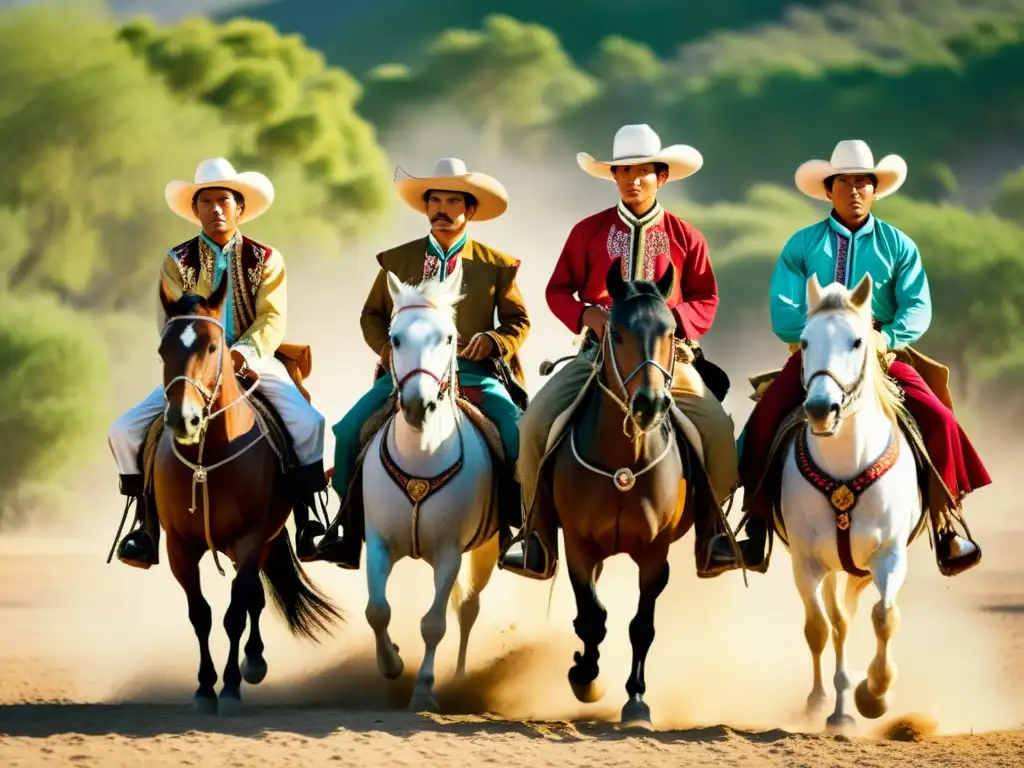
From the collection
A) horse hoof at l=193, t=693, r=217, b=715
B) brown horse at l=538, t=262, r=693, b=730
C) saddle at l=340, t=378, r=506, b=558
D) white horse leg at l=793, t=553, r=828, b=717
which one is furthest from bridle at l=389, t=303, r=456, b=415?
white horse leg at l=793, t=553, r=828, b=717

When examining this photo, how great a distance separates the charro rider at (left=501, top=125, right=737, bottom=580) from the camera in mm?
8734

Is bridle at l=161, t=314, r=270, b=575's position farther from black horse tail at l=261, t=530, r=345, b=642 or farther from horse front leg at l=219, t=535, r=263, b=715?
black horse tail at l=261, t=530, r=345, b=642

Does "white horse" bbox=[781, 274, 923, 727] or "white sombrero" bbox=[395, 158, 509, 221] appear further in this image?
"white sombrero" bbox=[395, 158, 509, 221]

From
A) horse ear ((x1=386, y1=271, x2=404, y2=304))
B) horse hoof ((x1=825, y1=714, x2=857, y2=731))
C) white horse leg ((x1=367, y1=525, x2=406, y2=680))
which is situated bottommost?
horse hoof ((x1=825, y1=714, x2=857, y2=731))

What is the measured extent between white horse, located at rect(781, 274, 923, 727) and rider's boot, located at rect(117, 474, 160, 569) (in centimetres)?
340

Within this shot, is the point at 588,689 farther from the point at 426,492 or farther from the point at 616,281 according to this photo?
the point at 616,281

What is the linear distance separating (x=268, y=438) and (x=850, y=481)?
308cm

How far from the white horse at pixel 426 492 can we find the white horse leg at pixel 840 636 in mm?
2014

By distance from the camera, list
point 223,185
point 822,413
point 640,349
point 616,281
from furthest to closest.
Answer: point 223,185 < point 616,281 < point 640,349 < point 822,413

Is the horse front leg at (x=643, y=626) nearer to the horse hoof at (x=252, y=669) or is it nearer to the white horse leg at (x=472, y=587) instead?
the white horse leg at (x=472, y=587)

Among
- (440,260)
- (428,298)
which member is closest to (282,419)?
(428,298)

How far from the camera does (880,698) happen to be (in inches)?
326

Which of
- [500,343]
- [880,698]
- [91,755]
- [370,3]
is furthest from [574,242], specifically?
[370,3]

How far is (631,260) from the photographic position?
925 centimetres
